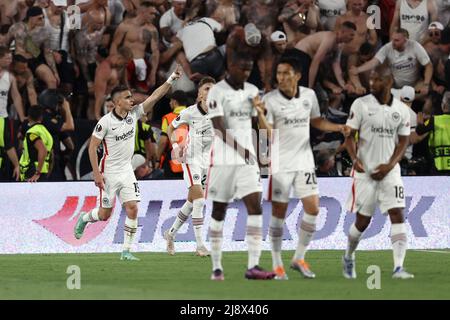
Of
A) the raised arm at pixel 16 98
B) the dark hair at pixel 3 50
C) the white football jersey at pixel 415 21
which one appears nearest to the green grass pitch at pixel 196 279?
the raised arm at pixel 16 98

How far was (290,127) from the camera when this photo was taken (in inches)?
523

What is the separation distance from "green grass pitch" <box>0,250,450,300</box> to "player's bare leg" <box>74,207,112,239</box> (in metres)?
0.42

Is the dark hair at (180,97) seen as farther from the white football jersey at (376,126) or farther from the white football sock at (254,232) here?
the white football sock at (254,232)

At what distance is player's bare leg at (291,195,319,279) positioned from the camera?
13.4 m

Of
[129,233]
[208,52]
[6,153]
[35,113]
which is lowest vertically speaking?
[129,233]

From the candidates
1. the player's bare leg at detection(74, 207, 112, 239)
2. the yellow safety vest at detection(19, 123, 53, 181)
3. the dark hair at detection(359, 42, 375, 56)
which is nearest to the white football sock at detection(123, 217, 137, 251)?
the player's bare leg at detection(74, 207, 112, 239)

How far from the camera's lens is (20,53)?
21.2m

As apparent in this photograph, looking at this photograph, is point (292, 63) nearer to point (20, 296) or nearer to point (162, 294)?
point (162, 294)

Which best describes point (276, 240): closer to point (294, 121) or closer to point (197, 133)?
point (294, 121)

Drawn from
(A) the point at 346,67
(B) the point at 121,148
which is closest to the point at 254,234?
(B) the point at 121,148

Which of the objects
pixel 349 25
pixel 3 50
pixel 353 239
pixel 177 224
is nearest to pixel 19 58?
pixel 3 50

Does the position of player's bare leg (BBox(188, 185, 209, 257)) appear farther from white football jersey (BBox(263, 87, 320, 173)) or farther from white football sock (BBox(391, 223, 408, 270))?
white football sock (BBox(391, 223, 408, 270))

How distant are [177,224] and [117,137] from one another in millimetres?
1899

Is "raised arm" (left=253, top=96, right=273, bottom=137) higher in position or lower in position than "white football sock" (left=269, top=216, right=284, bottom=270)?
higher
